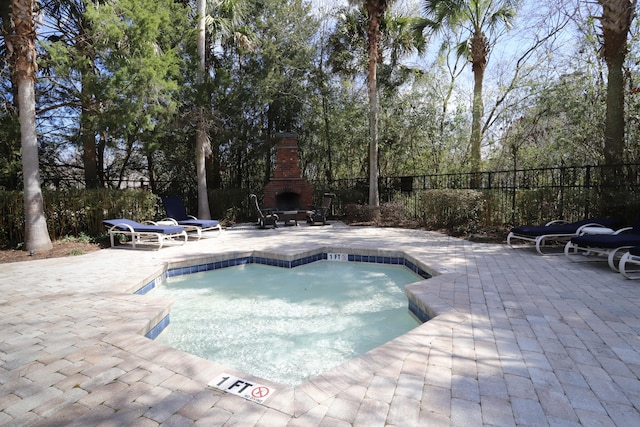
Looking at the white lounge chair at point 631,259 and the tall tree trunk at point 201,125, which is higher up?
the tall tree trunk at point 201,125

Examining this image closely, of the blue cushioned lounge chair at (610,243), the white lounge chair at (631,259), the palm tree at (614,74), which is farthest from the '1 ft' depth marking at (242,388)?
the palm tree at (614,74)

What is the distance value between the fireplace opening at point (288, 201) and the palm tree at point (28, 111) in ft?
22.3

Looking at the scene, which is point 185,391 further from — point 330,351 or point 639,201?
point 639,201

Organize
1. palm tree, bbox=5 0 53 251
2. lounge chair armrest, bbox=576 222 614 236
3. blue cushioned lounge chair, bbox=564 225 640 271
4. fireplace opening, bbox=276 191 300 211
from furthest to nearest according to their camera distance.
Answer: fireplace opening, bbox=276 191 300 211, palm tree, bbox=5 0 53 251, lounge chair armrest, bbox=576 222 614 236, blue cushioned lounge chair, bbox=564 225 640 271

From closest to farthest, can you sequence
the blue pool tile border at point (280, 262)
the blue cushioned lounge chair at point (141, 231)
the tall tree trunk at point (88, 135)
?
1. the blue pool tile border at point (280, 262)
2. the blue cushioned lounge chair at point (141, 231)
3. the tall tree trunk at point (88, 135)

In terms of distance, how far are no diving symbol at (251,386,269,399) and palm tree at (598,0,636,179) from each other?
770 cm

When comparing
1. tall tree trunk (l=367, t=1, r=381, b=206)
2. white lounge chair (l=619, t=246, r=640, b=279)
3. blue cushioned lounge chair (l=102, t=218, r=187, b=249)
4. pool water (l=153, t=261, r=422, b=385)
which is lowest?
pool water (l=153, t=261, r=422, b=385)

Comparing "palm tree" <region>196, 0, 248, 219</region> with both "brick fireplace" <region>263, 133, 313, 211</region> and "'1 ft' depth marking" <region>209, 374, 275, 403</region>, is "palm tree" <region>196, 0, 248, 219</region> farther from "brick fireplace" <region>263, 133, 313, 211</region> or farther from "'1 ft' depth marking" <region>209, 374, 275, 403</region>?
"'1 ft' depth marking" <region>209, 374, 275, 403</region>

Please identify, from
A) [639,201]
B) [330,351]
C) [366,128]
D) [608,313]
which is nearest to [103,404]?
[330,351]

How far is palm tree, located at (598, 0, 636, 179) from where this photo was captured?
6.61 m

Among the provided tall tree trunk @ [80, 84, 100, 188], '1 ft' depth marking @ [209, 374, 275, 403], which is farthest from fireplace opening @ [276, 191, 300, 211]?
'1 ft' depth marking @ [209, 374, 275, 403]

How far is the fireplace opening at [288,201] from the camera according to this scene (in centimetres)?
1211

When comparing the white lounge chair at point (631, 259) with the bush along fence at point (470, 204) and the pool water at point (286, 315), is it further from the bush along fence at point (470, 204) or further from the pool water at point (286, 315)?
the pool water at point (286, 315)

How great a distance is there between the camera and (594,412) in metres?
1.80
